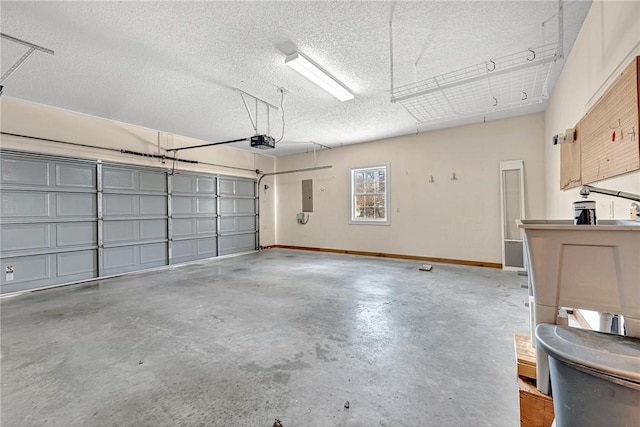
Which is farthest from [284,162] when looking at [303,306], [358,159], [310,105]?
[303,306]

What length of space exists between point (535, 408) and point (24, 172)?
6.44 m

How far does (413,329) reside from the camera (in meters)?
2.66

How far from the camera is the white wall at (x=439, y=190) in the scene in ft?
16.9

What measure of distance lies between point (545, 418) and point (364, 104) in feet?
14.0

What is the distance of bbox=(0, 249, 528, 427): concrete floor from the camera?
5.22 ft

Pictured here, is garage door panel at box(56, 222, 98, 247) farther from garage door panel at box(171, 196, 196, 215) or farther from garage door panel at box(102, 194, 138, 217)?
garage door panel at box(171, 196, 196, 215)

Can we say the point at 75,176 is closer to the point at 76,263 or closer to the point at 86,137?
the point at 86,137

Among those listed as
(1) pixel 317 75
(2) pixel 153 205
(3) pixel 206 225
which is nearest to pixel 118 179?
(2) pixel 153 205

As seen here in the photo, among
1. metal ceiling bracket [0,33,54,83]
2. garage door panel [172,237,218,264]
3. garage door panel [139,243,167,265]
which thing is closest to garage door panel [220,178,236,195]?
garage door panel [172,237,218,264]

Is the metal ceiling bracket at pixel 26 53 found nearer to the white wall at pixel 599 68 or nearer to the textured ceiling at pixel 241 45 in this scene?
the textured ceiling at pixel 241 45

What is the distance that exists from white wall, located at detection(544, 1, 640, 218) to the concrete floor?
136 cm

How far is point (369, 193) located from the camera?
7152 mm

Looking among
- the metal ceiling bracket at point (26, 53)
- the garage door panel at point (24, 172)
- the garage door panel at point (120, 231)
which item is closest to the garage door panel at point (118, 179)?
the garage door panel at point (120, 231)

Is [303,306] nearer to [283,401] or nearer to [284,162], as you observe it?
[283,401]
